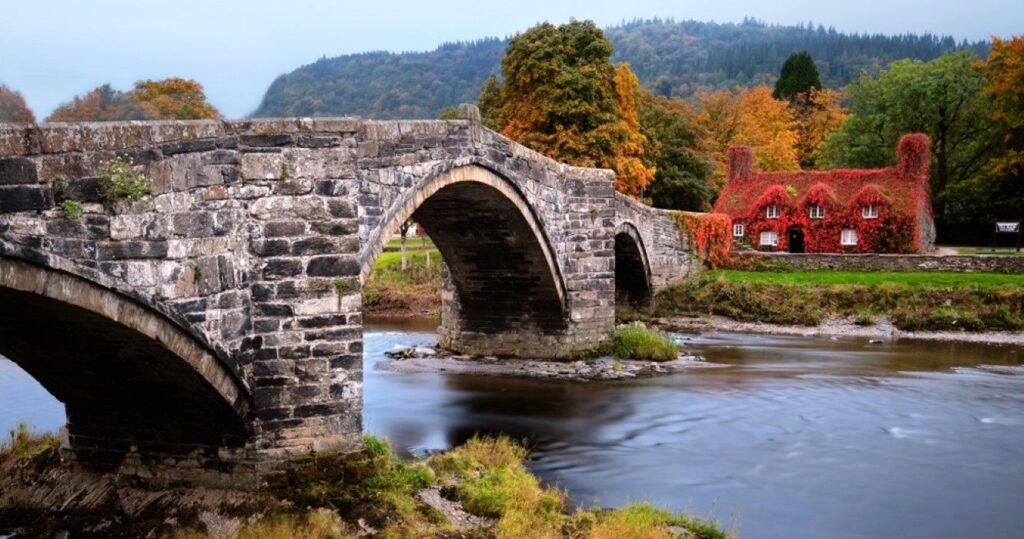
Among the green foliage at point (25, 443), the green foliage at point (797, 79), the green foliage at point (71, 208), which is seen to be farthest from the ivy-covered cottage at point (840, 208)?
the green foliage at point (71, 208)

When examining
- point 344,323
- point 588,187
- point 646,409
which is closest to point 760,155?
point 588,187

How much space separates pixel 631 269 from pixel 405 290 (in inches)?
348

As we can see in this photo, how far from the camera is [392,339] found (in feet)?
86.5

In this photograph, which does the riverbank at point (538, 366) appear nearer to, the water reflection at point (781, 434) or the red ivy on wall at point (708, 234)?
the water reflection at point (781, 434)

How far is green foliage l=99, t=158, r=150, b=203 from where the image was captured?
311 inches

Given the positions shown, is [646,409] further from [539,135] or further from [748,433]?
[539,135]

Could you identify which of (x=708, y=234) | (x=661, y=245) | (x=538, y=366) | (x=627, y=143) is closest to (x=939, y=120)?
(x=708, y=234)

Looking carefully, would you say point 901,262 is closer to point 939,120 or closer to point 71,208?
point 939,120

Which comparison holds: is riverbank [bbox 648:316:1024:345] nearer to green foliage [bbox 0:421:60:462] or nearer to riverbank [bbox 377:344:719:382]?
riverbank [bbox 377:344:719:382]

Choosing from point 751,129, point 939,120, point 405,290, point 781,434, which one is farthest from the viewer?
point 751,129

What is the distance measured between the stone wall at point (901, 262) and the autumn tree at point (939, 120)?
1338 centimetres

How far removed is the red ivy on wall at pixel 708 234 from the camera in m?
32.6

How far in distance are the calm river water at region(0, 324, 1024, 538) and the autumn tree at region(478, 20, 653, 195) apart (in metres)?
11.9

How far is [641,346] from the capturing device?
2206 centimetres
